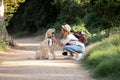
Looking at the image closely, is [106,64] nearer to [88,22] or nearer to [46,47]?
[46,47]

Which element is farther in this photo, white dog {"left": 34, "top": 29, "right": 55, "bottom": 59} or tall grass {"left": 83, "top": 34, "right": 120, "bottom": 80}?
white dog {"left": 34, "top": 29, "right": 55, "bottom": 59}

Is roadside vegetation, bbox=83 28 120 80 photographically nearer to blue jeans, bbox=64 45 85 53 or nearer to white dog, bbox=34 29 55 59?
blue jeans, bbox=64 45 85 53

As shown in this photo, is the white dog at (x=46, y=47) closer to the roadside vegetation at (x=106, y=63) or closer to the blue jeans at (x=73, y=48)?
the blue jeans at (x=73, y=48)

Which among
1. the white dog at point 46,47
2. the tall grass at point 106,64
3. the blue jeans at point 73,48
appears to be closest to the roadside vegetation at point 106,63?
the tall grass at point 106,64

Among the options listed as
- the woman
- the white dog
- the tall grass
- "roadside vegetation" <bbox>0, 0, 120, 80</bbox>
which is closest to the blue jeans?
the woman

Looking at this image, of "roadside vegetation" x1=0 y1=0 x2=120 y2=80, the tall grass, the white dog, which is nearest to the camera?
the tall grass

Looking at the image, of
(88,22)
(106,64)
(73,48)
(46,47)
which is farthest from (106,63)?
(88,22)

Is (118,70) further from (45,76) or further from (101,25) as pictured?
(101,25)

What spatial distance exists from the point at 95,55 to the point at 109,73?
10.6 feet

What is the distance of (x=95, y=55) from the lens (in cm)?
1500

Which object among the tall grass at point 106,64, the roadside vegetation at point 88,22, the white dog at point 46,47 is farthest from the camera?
the white dog at point 46,47

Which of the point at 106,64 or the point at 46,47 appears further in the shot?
the point at 46,47

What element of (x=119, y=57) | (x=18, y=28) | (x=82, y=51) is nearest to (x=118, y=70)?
(x=119, y=57)

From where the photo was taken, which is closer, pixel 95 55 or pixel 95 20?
pixel 95 55
